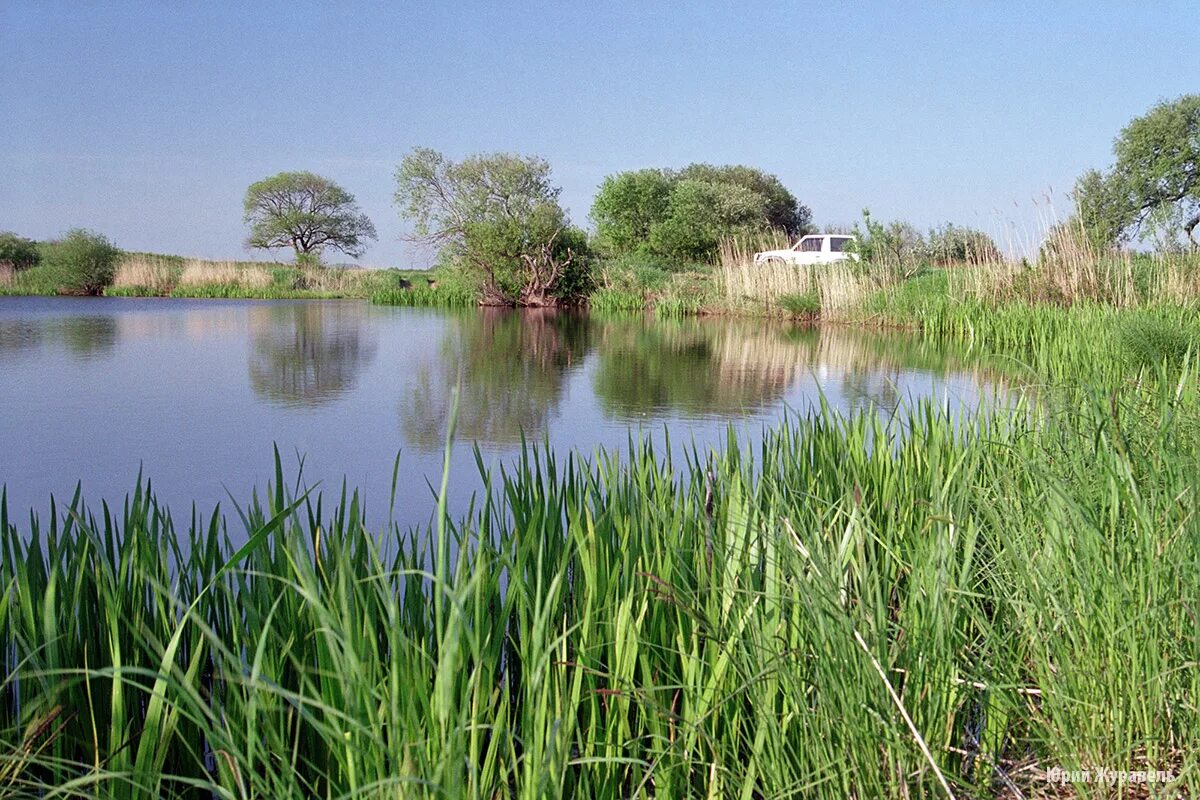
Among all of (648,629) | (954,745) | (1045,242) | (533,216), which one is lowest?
(954,745)

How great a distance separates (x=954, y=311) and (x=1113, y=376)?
8106 millimetres

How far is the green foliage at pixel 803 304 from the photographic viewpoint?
1612 cm

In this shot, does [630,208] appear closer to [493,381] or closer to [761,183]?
[761,183]

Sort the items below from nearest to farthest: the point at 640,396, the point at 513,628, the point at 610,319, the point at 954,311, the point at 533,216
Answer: the point at 513,628, the point at 640,396, the point at 954,311, the point at 610,319, the point at 533,216

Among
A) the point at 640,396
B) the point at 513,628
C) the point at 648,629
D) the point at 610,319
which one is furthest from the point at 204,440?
the point at 610,319

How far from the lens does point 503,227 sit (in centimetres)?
2184

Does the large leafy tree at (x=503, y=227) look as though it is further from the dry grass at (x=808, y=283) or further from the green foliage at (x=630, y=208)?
the green foliage at (x=630, y=208)

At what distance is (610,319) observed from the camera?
17797mm

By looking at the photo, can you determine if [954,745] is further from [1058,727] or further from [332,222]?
[332,222]

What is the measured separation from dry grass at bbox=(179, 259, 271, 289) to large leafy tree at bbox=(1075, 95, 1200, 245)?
24.0 metres

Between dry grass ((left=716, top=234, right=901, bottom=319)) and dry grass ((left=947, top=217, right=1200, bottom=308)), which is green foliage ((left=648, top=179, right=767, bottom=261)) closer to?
dry grass ((left=716, top=234, right=901, bottom=319))

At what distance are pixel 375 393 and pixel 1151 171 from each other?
28262 millimetres

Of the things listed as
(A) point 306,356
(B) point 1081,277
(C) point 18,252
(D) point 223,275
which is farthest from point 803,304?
(C) point 18,252

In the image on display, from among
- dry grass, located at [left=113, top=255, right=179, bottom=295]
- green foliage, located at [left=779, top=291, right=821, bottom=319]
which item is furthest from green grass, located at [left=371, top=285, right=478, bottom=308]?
green foliage, located at [left=779, top=291, right=821, bottom=319]
